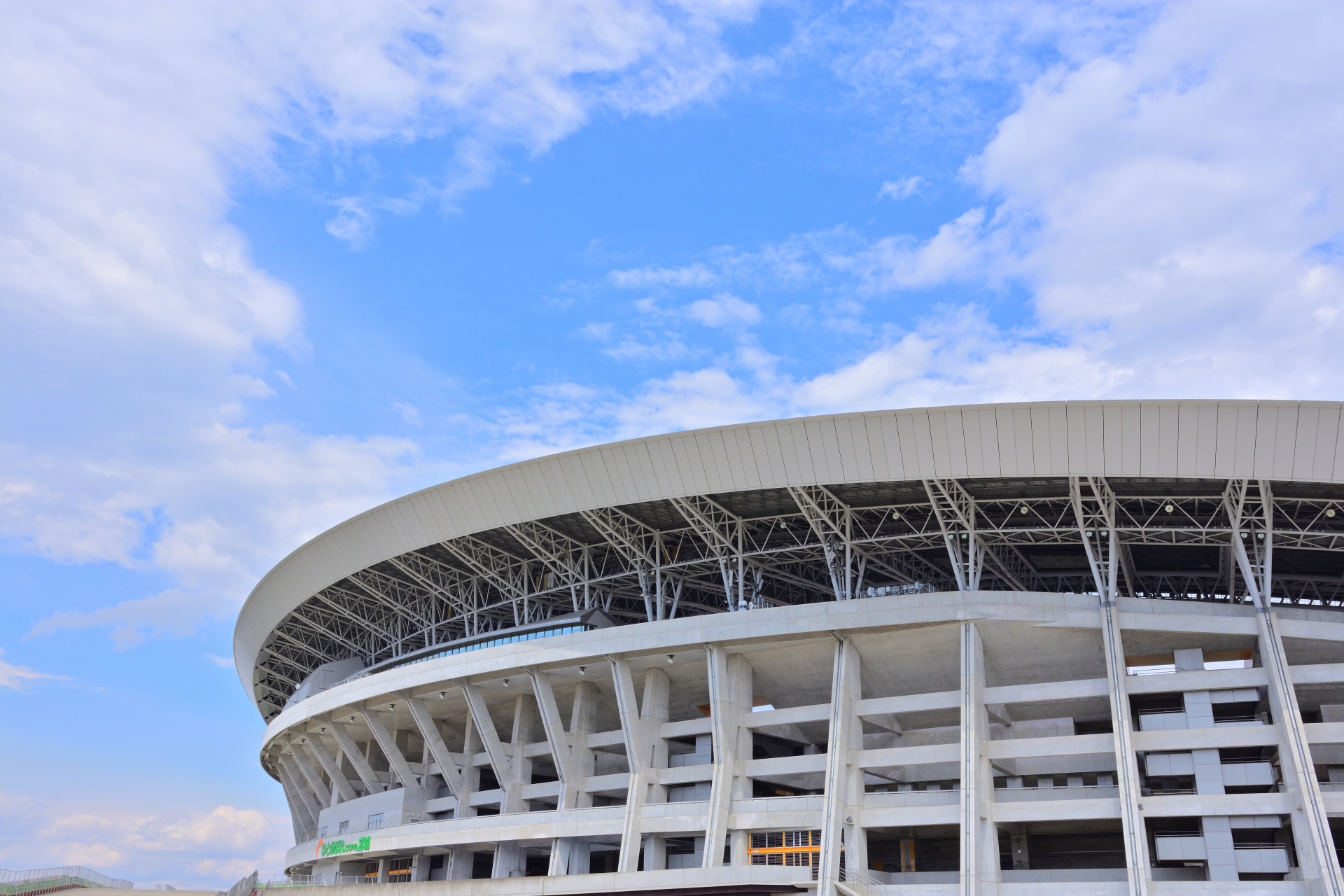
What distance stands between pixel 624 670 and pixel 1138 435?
74.7ft

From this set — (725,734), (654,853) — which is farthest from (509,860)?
(725,734)

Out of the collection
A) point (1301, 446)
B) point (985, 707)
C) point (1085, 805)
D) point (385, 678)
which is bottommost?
point (1085, 805)

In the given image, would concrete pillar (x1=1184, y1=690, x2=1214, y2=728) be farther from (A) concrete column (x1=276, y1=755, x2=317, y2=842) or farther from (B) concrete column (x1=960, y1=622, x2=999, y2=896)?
(A) concrete column (x1=276, y1=755, x2=317, y2=842)

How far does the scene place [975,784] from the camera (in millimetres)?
36688

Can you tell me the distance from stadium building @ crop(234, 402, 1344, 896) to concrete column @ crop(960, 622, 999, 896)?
4.1 inches

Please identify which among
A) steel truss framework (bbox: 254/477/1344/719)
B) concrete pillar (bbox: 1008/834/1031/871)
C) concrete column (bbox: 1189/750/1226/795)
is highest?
steel truss framework (bbox: 254/477/1344/719)

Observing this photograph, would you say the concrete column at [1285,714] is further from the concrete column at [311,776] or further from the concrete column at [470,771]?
the concrete column at [311,776]

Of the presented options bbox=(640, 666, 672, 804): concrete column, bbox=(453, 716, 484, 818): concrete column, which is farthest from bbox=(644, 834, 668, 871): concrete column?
bbox=(453, 716, 484, 818): concrete column

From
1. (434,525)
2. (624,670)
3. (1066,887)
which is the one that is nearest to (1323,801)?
(1066,887)

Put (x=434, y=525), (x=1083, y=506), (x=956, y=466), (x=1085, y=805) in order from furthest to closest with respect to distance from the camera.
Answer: (x=434, y=525)
(x=1083, y=506)
(x=956, y=466)
(x=1085, y=805)

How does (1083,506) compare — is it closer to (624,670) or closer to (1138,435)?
(1138,435)

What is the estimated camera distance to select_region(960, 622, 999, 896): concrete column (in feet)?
116

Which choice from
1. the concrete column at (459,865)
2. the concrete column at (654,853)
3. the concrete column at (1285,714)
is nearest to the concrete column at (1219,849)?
the concrete column at (1285,714)

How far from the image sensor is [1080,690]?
3797cm
